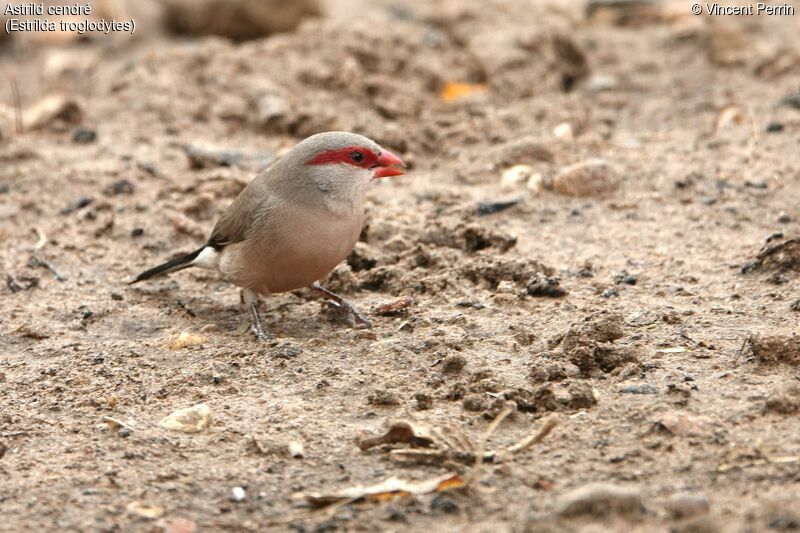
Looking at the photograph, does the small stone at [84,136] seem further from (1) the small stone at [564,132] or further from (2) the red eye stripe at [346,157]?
(1) the small stone at [564,132]

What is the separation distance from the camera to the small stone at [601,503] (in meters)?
3.41

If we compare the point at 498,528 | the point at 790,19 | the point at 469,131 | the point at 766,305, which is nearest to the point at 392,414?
the point at 498,528

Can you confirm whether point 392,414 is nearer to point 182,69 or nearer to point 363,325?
point 363,325

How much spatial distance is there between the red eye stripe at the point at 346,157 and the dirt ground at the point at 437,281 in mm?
613

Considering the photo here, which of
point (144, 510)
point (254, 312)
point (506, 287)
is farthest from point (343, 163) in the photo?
point (144, 510)

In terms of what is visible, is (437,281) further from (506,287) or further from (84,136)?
(84,136)

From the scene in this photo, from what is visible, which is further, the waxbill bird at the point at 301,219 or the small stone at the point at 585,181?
the small stone at the point at 585,181

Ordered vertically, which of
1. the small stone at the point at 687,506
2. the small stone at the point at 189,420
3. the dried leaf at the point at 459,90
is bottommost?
the small stone at the point at 189,420

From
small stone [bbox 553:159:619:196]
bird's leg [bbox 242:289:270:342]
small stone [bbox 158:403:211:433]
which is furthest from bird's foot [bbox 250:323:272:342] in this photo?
small stone [bbox 553:159:619:196]

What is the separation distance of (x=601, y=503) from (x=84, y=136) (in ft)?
18.3

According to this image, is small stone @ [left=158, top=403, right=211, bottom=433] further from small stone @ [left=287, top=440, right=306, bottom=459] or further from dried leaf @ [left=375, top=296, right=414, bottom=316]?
dried leaf @ [left=375, top=296, right=414, bottom=316]

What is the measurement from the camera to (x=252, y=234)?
5527mm

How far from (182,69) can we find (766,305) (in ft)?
17.5

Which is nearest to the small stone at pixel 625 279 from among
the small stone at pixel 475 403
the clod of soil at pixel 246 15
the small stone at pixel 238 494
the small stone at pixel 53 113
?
the small stone at pixel 475 403
